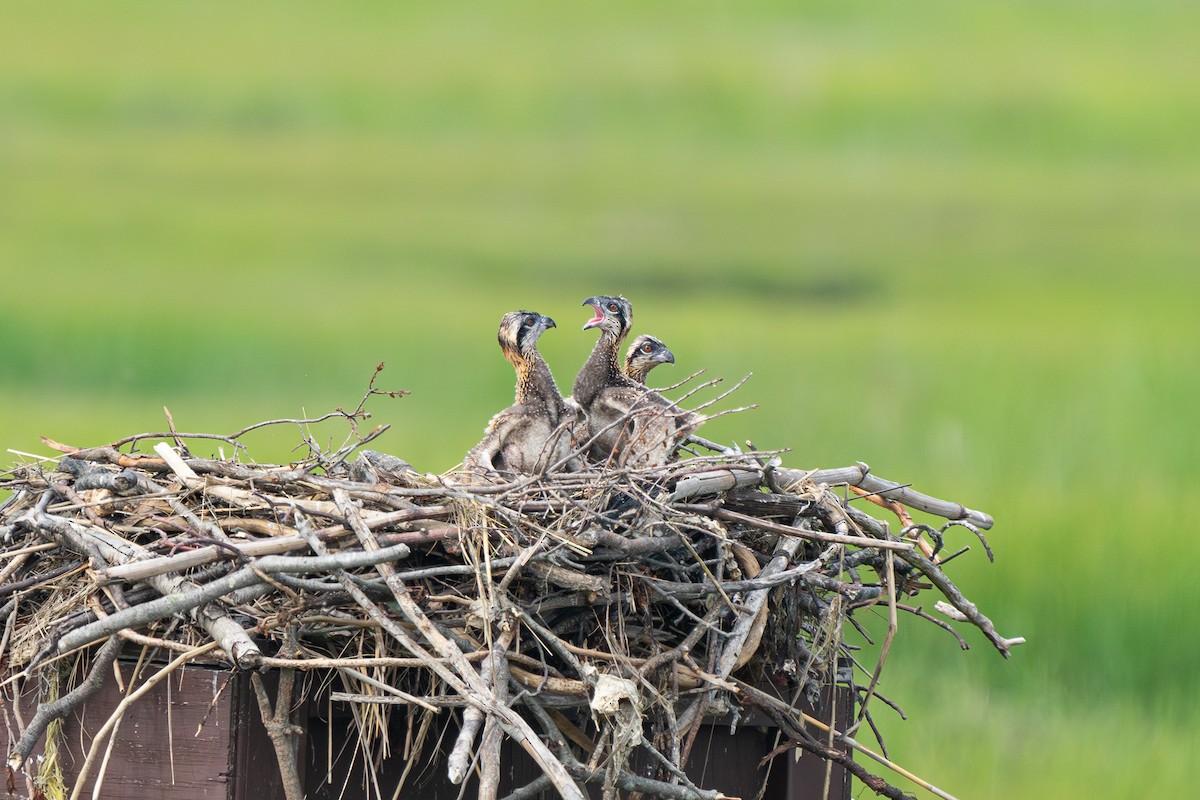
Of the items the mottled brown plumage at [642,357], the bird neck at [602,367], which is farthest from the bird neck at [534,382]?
the mottled brown plumage at [642,357]

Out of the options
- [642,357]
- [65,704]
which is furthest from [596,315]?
[65,704]

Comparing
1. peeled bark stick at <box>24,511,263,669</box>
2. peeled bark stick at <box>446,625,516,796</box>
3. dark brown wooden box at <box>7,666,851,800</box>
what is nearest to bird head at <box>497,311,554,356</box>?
dark brown wooden box at <box>7,666,851,800</box>

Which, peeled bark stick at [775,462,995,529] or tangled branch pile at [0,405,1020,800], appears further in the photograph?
peeled bark stick at [775,462,995,529]

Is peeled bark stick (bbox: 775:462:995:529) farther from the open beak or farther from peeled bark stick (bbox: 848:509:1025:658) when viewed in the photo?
the open beak

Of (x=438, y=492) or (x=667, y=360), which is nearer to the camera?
(x=438, y=492)

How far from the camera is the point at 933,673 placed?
1320 cm

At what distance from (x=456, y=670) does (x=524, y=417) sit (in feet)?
Result: 7.04

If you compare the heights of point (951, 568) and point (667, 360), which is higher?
point (951, 568)

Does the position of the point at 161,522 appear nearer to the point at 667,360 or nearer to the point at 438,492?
the point at 438,492

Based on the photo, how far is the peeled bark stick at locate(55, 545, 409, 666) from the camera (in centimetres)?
471

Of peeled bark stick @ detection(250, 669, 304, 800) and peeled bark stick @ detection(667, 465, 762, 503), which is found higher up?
peeled bark stick @ detection(667, 465, 762, 503)

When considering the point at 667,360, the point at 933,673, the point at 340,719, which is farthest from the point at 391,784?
the point at 933,673

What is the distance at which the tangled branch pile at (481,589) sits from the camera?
15.7 feet

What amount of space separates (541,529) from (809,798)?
1.39 metres
